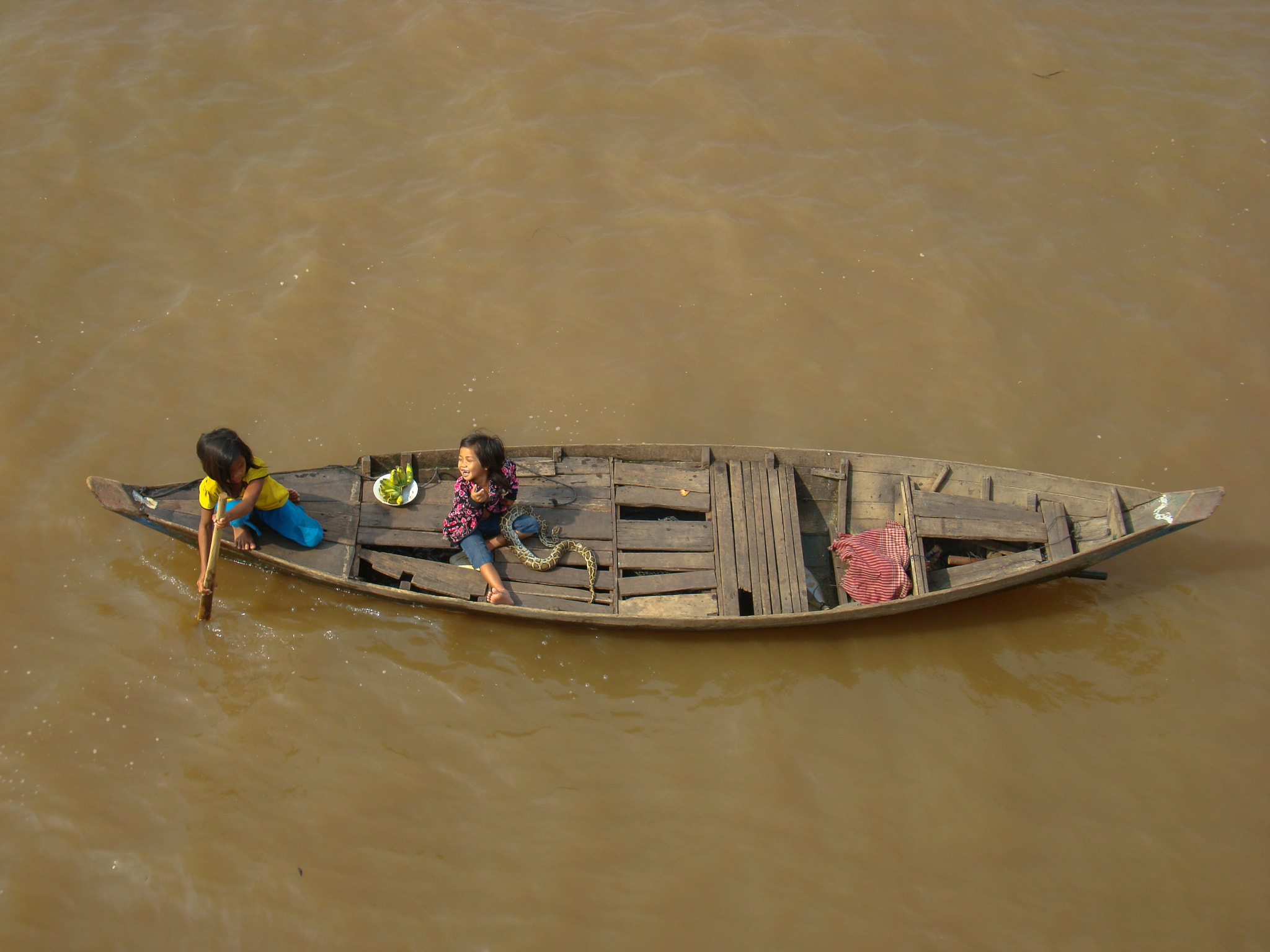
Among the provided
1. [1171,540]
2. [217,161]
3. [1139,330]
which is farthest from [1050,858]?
[217,161]

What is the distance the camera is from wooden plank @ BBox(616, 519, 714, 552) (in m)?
5.97

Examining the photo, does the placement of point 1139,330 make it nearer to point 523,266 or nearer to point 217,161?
point 523,266

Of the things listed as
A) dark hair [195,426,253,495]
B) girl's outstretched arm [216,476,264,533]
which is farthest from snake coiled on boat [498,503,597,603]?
dark hair [195,426,253,495]

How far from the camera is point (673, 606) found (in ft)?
18.6

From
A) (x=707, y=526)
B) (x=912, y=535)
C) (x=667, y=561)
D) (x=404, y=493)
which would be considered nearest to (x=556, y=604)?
Answer: (x=667, y=561)

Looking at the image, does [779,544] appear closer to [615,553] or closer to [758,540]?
[758,540]

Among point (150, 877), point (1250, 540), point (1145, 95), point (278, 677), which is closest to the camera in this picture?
point (150, 877)

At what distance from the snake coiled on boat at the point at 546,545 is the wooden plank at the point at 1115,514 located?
3523mm

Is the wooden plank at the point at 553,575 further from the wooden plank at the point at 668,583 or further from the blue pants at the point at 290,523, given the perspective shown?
the blue pants at the point at 290,523

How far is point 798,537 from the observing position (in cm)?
596

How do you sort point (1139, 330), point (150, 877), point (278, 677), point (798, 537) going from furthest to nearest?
point (1139, 330) < point (798, 537) < point (278, 677) < point (150, 877)

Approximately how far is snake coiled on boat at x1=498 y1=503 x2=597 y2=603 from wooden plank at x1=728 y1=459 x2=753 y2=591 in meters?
1.00

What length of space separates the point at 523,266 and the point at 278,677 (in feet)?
13.9

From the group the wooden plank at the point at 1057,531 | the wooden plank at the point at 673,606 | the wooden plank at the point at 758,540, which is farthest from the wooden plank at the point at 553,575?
the wooden plank at the point at 1057,531
